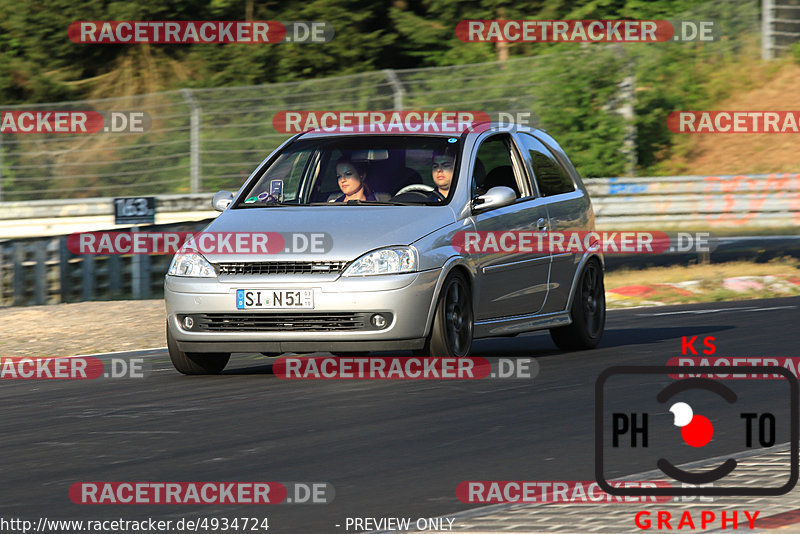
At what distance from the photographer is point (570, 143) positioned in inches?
1145

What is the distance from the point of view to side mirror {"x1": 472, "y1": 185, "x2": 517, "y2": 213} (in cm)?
1138

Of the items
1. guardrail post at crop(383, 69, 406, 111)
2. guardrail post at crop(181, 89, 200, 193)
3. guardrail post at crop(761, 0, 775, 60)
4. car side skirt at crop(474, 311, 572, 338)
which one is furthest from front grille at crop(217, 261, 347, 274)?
guardrail post at crop(761, 0, 775, 60)

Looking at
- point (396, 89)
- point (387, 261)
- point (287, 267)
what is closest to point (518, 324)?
point (387, 261)

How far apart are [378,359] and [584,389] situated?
2.23 metres

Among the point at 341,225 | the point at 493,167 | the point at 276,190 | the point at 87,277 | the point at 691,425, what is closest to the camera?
the point at 691,425

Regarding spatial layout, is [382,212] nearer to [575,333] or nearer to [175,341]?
[175,341]

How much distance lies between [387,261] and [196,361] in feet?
5.62

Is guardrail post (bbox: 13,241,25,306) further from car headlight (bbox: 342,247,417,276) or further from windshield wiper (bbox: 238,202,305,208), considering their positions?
car headlight (bbox: 342,247,417,276)

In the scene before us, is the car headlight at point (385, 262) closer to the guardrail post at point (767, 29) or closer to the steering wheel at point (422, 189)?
the steering wheel at point (422, 189)

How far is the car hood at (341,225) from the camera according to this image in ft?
34.3

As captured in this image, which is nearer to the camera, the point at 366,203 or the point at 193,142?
the point at 366,203

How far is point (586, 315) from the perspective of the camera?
12.9 meters

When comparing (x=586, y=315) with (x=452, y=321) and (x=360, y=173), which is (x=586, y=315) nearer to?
(x=452, y=321)

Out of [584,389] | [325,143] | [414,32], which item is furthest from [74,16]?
[584,389]
